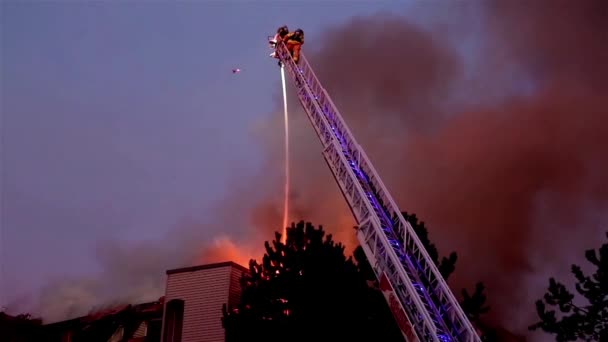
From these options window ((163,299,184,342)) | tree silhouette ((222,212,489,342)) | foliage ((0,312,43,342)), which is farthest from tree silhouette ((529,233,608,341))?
foliage ((0,312,43,342))

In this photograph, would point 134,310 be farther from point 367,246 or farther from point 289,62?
point 367,246

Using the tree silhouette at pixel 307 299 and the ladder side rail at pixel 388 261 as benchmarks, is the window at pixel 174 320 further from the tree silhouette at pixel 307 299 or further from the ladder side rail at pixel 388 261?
the ladder side rail at pixel 388 261

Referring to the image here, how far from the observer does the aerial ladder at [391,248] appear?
9250 mm

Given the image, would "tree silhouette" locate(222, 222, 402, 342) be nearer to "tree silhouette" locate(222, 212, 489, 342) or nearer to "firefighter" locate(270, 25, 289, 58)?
"tree silhouette" locate(222, 212, 489, 342)

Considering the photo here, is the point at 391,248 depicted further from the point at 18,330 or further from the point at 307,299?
the point at 18,330

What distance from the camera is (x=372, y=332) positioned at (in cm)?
1343

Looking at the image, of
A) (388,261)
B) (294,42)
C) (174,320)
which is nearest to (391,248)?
(388,261)

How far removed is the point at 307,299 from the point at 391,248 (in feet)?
13.2

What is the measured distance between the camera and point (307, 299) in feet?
43.2

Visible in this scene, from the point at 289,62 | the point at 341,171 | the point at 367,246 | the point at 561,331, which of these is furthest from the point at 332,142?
the point at 561,331

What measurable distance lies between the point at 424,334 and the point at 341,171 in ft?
14.2

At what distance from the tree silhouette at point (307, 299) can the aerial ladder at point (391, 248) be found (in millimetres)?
2701

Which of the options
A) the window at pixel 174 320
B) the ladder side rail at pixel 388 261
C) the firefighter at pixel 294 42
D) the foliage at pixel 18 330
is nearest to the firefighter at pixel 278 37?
the firefighter at pixel 294 42

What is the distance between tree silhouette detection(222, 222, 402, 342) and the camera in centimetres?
1296
